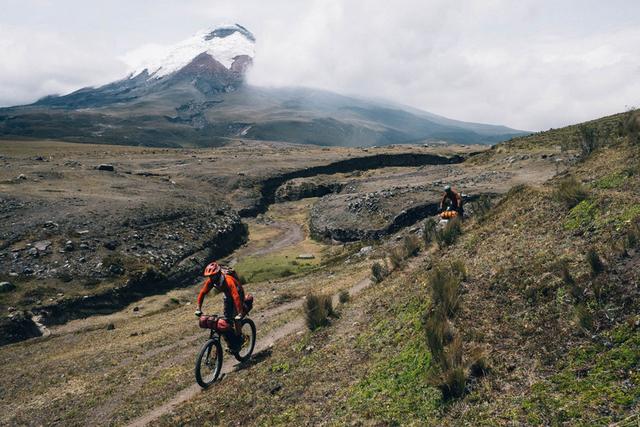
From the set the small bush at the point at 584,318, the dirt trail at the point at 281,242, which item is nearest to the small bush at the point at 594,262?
the small bush at the point at 584,318

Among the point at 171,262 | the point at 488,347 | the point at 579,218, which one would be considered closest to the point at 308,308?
the point at 488,347

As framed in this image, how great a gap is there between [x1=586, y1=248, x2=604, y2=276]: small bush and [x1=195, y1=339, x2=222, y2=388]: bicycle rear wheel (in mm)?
9237

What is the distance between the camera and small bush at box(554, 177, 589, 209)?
12.1 m

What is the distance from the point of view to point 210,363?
12531 mm

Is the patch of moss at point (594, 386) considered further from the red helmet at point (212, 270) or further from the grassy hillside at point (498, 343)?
the red helmet at point (212, 270)

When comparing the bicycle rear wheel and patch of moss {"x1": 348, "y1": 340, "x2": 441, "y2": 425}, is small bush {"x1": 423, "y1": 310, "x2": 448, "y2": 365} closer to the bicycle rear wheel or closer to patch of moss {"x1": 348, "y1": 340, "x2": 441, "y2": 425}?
patch of moss {"x1": 348, "y1": 340, "x2": 441, "y2": 425}

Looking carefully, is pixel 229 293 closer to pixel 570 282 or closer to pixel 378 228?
pixel 570 282

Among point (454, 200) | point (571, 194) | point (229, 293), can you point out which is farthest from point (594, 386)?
point (454, 200)

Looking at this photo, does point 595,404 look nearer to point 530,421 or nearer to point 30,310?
point 530,421

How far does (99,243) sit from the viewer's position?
3578 centimetres

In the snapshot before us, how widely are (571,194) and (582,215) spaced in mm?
1194

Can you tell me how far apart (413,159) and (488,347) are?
85.0 meters

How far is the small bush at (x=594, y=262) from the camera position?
8.52 meters

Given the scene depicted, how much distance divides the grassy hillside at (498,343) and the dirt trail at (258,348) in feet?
2.55
